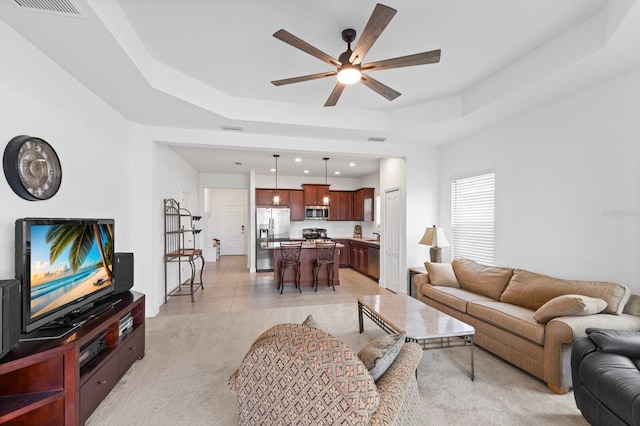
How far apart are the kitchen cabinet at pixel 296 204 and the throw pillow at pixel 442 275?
16.1ft

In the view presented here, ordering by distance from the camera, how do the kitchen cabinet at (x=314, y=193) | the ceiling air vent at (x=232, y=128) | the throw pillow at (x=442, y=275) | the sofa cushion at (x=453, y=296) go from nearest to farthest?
1. the sofa cushion at (x=453, y=296)
2. the throw pillow at (x=442, y=275)
3. the ceiling air vent at (x=232, y=128)
4. the kitchen cabinet at (x=314, y=193)

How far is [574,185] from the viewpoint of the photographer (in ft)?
10.1

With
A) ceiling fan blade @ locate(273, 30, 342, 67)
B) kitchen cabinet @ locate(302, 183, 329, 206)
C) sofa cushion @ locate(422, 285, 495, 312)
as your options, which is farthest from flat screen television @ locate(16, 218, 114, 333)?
kitchen cabinet @ locate(302, 183, 329, 206)

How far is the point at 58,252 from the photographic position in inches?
83.0

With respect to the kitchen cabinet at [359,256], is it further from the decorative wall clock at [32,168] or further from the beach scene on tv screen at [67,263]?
→ the decorative wall clock at [32,168]

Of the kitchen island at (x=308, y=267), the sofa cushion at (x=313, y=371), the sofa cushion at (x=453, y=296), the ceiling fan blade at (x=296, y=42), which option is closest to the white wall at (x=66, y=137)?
the ceiling fan blade at (x=296, y=42)

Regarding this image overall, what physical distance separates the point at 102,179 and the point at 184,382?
2.37m

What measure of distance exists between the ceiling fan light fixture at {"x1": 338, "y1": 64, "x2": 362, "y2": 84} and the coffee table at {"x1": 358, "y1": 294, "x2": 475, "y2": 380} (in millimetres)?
2078

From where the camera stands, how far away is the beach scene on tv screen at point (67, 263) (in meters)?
1.92

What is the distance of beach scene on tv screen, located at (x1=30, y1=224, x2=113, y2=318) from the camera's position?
192cm

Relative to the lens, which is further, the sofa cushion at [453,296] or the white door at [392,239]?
the white door at [392,239]

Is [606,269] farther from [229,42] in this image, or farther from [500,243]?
[229,42]

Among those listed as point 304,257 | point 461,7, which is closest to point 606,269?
point 461,7

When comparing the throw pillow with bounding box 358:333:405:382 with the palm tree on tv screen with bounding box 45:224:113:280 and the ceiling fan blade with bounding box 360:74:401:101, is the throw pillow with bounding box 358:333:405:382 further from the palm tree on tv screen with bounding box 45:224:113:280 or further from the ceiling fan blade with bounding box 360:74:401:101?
the palm tree on tv screen with bounding box 45:224:113:280
